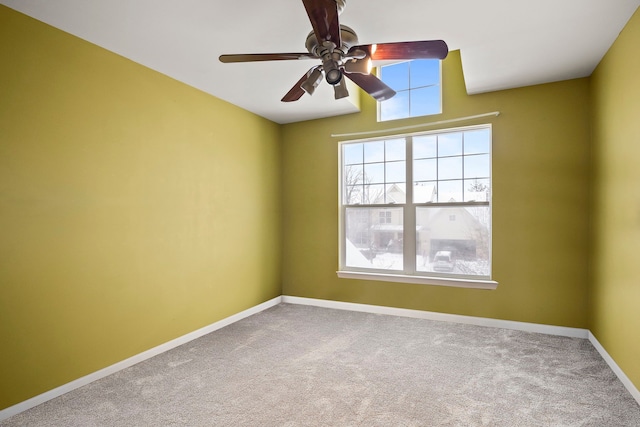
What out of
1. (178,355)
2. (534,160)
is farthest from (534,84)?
(178,355)

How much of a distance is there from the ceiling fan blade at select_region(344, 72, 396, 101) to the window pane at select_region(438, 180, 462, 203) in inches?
76.4

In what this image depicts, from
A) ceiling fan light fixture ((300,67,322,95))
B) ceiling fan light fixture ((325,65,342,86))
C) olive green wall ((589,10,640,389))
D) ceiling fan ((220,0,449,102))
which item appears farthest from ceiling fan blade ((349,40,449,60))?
olive green wall ((589,10,640,389))

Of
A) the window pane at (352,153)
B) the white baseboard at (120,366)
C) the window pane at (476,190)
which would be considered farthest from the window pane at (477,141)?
the white baseboard at (120,366)

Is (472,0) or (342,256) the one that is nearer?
(472,0)

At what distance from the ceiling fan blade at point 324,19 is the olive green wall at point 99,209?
6.56 feet

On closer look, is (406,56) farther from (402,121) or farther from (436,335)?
(436,335)

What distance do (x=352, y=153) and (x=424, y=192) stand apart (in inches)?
43.4

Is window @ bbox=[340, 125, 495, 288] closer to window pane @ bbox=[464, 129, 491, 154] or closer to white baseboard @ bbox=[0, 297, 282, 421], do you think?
window pane @ bbox=[464, 129, 491, 154]

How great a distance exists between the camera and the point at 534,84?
364 centimetres

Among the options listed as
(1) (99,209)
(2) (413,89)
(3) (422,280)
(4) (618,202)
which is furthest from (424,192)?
(1) (99,209)

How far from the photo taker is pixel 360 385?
2.59 metres

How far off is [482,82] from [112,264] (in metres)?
3.87

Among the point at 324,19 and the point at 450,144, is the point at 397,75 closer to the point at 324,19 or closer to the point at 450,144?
the point at 450,144

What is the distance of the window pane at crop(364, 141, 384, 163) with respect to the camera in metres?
4.54
